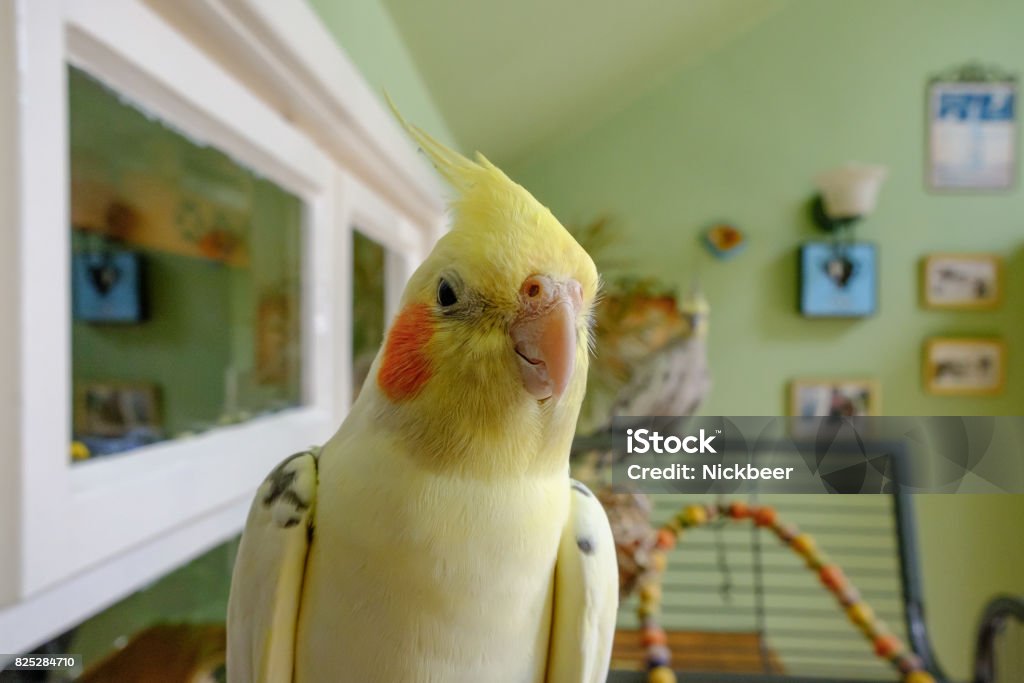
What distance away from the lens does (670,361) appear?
1295 millimetres

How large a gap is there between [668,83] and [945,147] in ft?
3.06

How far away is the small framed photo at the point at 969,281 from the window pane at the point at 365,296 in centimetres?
187

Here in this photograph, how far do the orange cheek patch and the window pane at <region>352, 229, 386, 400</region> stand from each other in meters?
0.50

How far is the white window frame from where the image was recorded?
1.11ft

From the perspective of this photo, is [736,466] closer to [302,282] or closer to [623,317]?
[302,282]

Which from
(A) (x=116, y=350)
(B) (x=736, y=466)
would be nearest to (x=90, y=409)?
(A) (x=116, y=350)

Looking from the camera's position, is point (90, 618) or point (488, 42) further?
point (488, 42)

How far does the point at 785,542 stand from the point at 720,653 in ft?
1.48

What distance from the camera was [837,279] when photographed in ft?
6.25

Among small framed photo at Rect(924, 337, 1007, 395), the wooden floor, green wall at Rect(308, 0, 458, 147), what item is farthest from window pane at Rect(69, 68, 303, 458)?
small framed photo at Rect(924, 337, 1007, 395)

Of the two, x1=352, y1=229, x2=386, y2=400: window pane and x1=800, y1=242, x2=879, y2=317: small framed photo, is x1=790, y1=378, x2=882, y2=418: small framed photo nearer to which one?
x1=800, y1=242, x2=879, y2=317: small framed photo

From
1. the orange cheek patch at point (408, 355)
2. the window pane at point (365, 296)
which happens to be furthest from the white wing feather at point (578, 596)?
the window pane at point (365, 296)

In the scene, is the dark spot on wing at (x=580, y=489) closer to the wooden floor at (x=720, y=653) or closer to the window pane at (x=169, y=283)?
the window pane at (x=169, y=283)

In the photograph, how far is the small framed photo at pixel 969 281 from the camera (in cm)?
191
